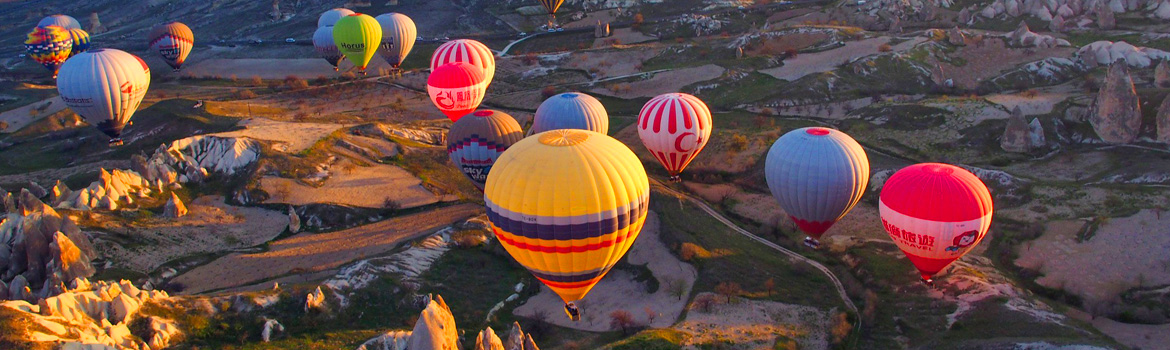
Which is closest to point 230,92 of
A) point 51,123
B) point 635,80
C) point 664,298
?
point 51,123

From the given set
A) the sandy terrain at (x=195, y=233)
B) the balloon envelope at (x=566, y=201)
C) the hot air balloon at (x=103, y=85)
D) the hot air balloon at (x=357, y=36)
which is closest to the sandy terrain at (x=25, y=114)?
the hot air balloon at (x=103, y=85)

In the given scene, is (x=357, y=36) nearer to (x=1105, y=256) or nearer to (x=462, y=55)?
(x=462, y=55)

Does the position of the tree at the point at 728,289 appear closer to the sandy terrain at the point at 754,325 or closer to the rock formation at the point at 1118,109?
the sandy terrain at the point at 754,325

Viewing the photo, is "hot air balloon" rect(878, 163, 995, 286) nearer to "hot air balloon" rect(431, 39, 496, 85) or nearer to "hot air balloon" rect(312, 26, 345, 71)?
"hot air balloon" rect(431, 39, 496, 85)

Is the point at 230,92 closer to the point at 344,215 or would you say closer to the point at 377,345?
the point at 344,215

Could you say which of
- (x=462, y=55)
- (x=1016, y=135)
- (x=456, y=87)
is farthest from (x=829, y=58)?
(x=456, y=87)

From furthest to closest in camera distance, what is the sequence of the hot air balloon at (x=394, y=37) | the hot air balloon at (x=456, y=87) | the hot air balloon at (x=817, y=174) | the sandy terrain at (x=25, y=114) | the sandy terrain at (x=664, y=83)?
the hot air balloon at (x=394, y=37), the sandy terrain at (x=664, y=83), the sandy terrain at (x=25, y=114), the hot air balloon at (x=456, y=87), the hot air balloon at (x=817, y=174)
